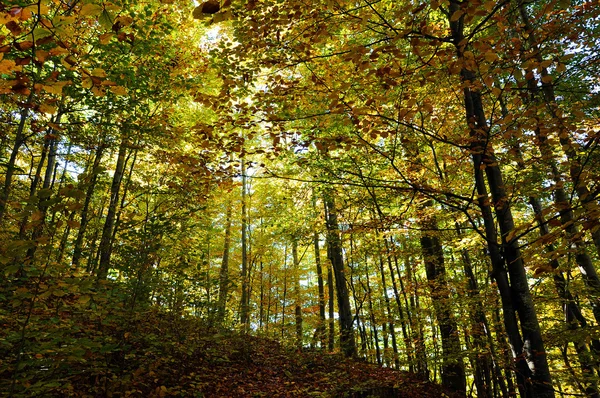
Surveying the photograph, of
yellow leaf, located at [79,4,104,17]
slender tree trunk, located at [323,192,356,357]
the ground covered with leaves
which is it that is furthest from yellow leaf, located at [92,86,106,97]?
slender tree trunk, located at [323,192,356,357]

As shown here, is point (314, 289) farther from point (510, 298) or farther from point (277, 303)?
point (510, 298)

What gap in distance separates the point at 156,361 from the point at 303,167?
5.17m

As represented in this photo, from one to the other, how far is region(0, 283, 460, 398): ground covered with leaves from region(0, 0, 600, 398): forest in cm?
6

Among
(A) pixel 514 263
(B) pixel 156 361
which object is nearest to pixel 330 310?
(B) pixel 156 361

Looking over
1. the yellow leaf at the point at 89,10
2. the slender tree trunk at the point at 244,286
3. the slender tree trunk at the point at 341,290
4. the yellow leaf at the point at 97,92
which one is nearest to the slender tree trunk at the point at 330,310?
the slender tree trunk at the point at 341,290

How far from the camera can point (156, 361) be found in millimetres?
5961

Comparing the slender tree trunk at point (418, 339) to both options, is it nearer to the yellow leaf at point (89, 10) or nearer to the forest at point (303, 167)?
the forest at point (303, 167)

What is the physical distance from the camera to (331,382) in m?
7.98

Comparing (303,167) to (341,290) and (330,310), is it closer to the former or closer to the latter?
(341,290)

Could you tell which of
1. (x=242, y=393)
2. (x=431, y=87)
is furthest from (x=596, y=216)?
(x=242, y=393)

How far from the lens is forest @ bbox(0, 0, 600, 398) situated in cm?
299

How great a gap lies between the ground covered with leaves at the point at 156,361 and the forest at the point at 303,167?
6 centimetres

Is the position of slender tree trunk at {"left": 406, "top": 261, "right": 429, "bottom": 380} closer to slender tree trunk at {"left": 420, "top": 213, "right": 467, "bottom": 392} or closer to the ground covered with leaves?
the ground covered with leaves

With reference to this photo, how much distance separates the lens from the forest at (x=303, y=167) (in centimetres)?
299
